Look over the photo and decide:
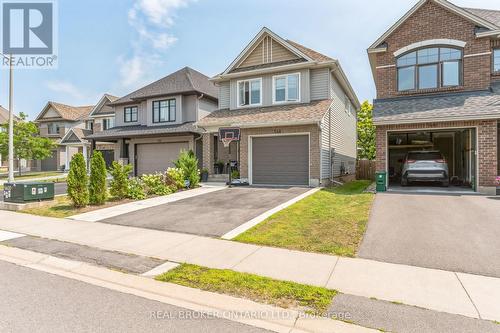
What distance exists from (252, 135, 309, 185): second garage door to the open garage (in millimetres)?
4405

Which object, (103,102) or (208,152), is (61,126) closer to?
(103,102)

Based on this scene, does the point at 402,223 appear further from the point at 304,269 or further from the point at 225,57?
the point at 225,57

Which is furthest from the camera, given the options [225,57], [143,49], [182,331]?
[225,57]

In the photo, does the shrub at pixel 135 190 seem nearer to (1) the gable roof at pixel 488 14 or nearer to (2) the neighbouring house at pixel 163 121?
(2) the neighbouring house at pixel 163 121

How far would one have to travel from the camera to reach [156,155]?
23391 millimetres

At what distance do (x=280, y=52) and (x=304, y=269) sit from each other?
594 inches

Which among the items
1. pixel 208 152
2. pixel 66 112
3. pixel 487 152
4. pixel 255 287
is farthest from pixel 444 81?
pixel 66 112

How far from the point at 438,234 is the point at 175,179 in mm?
11767

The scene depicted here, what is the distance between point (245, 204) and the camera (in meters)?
11.1

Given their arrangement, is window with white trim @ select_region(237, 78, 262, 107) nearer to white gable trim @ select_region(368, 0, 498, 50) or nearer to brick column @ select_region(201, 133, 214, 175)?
brick column @ select_region(201, 133, 214, 175)

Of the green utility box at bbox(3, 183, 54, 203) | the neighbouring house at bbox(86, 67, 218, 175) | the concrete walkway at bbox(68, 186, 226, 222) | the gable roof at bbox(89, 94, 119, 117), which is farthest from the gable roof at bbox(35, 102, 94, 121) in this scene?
the concrete walkway at bbox(68, 186, 226, 222)

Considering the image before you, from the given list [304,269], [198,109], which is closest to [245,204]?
[304,269]

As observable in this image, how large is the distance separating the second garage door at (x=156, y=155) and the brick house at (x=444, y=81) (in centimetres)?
1407

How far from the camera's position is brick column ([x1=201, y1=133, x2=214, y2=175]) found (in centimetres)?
1962
